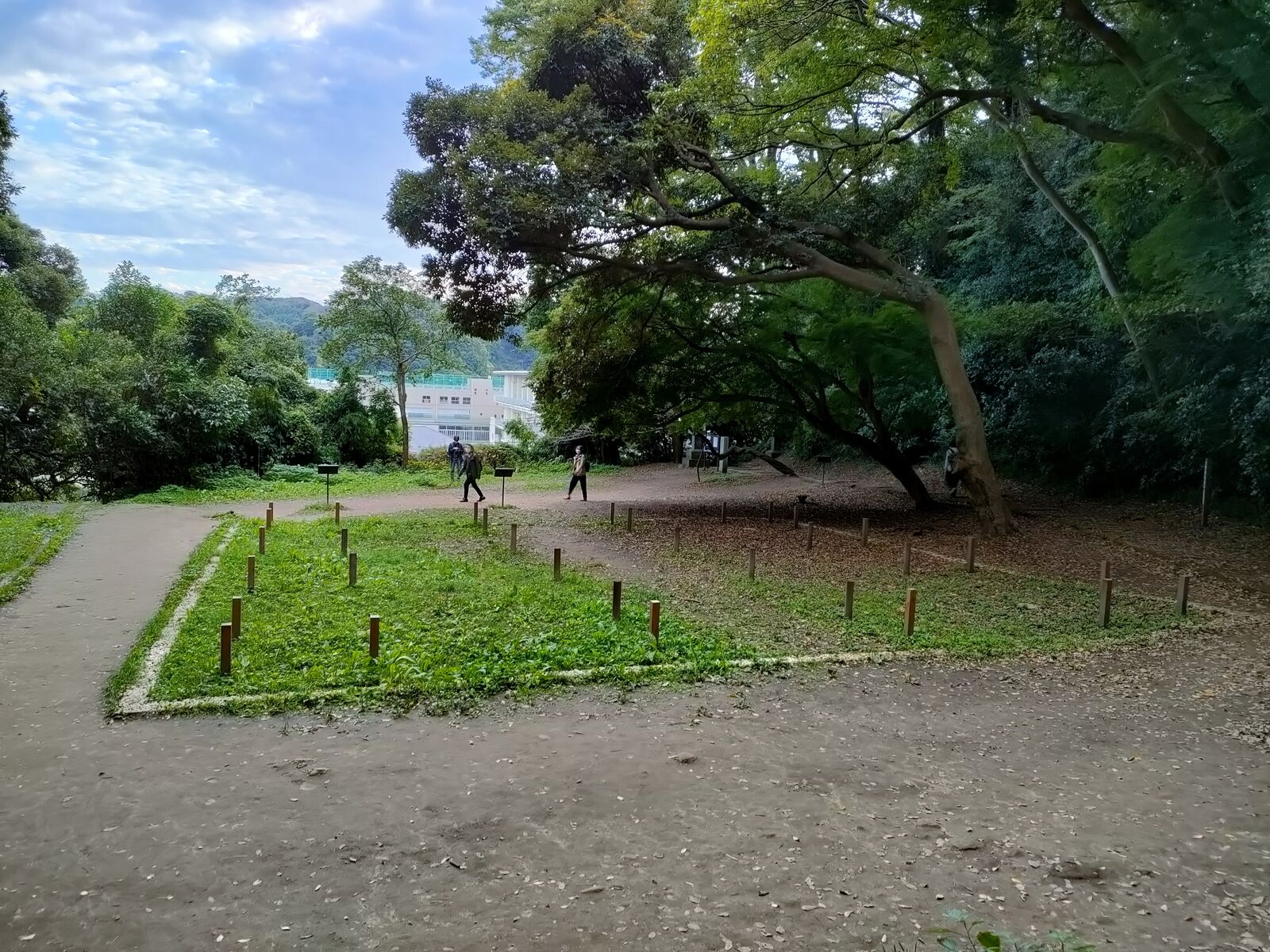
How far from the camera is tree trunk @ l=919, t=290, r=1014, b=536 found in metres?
14.1

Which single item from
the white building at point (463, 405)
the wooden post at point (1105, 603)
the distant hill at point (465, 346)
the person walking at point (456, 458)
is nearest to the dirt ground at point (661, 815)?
the wooden post at point (1105, 603)

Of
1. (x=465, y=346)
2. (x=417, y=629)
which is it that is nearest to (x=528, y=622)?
(x=417, y=629)

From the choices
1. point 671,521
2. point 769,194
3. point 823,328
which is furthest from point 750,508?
point 769,194

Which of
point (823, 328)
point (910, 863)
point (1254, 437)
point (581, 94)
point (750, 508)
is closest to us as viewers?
point (910, 863)

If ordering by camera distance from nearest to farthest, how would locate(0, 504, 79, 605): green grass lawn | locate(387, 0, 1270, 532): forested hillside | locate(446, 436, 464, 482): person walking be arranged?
locate(0, 504, 79, 605): green grass lawn → locate(387, 0, 1270, 532): forested hillside → locate(446, 436, 464, 482): person walking

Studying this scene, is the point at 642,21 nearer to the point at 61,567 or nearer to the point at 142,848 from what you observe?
the point at 61,567

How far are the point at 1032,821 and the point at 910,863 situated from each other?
959 millimetres

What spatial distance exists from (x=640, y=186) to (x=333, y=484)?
46.9ft

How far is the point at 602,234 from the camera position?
42.1 ft

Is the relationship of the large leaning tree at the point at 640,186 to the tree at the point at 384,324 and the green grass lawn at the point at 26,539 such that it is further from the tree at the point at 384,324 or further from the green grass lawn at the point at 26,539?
the tree at the point at 384,324

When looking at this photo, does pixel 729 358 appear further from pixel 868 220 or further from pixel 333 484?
pixel 333 484

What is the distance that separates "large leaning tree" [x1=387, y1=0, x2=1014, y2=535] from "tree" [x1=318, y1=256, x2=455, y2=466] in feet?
46.8

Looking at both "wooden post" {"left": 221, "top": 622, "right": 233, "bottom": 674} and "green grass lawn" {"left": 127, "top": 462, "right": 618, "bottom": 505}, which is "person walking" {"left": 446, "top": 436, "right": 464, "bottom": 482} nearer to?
"green grass lawn" {"left": 127, "top": 462, "right": 618, "bottom": 505}

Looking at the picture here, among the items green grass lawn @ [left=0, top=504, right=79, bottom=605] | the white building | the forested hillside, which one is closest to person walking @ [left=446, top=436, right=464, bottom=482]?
the forested hillside
